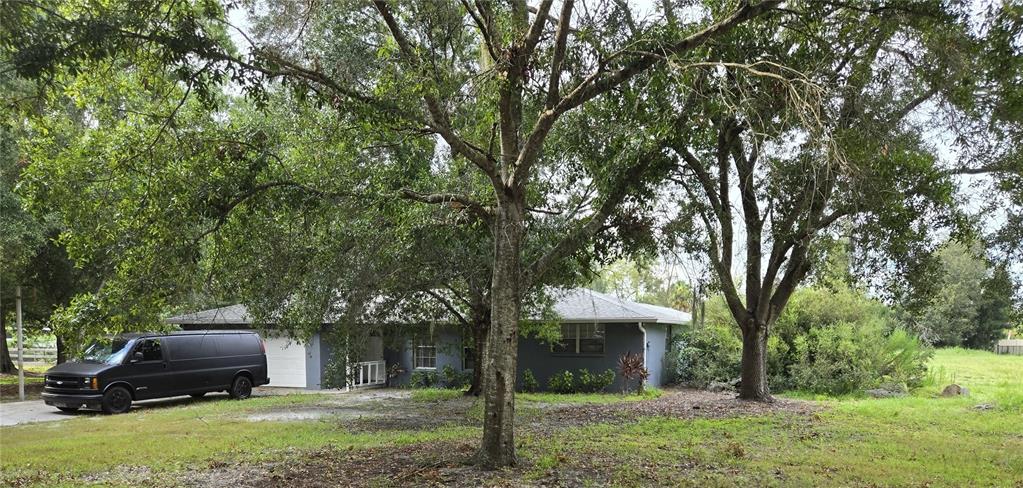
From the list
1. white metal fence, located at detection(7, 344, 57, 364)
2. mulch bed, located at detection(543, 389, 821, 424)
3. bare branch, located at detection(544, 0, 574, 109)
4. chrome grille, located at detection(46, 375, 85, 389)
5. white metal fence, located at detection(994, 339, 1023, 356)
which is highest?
bare branch, located at detection(544, 0, 574, 109)

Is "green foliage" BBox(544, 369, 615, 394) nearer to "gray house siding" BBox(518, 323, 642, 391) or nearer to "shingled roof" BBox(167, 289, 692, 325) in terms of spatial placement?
"gray house siding" BBox(518, 323, 642, 391)

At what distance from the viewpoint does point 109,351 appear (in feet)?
50.4

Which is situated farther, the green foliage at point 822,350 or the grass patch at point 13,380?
the grass patch at point 13,380

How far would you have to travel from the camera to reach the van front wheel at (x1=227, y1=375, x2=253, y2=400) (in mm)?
17620

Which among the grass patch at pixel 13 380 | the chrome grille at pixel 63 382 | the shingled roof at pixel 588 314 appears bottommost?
the grass patch at pixel 13 380

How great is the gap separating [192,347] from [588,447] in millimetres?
11652

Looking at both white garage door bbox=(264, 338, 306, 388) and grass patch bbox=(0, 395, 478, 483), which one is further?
white garage door bbox=(264, 338, 306, 388)

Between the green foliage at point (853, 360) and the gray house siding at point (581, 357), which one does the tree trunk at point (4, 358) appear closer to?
the gray house siding at point (581, 357)

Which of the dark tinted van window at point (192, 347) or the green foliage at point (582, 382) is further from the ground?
the dark tinted van window at point (192, 347)

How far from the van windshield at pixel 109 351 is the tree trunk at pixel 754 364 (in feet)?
44.9

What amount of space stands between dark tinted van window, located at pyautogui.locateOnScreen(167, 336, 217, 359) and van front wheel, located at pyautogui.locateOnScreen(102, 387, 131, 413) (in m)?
1.42

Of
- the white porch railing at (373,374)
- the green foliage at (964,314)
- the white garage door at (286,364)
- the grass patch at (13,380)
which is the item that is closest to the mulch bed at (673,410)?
the white porch railing at (373,374)

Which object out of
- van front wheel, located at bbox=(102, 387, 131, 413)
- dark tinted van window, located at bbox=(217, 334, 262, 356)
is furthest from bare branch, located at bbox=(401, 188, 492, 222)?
dark tinted van window, located at bbox=(217, 334, 262, 356)

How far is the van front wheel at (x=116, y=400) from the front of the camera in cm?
1462
